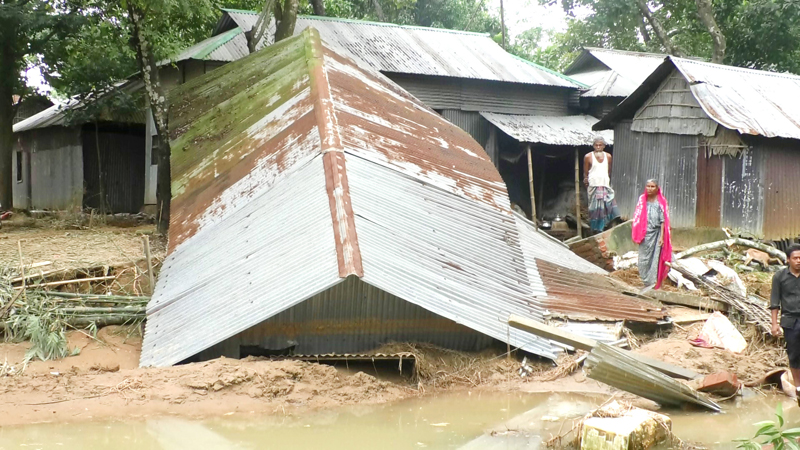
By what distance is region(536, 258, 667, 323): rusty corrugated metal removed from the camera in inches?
289

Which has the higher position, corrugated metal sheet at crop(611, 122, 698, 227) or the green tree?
the green tree

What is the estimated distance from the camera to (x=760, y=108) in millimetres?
13336

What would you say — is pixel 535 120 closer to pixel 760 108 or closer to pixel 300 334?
pixel 760 108

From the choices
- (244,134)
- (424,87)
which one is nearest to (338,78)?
(244,134)

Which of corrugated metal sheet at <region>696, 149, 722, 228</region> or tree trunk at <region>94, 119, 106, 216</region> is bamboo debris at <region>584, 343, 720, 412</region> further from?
tree trunk at <region>94, 119, 106, 216</region>

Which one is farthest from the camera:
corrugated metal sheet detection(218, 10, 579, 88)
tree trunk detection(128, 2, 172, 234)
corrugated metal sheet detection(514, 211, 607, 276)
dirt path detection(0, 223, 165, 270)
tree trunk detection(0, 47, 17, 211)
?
corrugated metal sheet detection(218, 10, 579, 88)

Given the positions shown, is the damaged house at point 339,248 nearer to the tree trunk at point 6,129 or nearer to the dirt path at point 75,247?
the dirt path at point 75,247

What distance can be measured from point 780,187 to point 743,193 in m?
0.78

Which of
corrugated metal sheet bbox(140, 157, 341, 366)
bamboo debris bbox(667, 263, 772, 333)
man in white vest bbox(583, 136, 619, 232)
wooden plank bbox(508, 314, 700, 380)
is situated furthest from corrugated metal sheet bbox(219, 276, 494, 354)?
man in white vest bbox(583, 136, 619, 232)

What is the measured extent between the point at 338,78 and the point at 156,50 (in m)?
4.15

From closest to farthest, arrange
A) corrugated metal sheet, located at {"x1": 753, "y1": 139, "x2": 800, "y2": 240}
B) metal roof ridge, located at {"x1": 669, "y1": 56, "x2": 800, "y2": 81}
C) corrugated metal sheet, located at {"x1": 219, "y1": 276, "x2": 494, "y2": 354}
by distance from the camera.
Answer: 1. corrugated metal sheet, located at {"x1": 219, "y1": 276, "x2": 494, "y2": 354}
2. corrugated metal sheet, located at {"x1": 753, "y1": 139, "x2": 800, "y2": 240}
3. metal roof ridge, located at {"x1": 669, "y1": 56, "x2": 800, "y2": 81}

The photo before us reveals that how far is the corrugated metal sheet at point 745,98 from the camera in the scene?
12.6m

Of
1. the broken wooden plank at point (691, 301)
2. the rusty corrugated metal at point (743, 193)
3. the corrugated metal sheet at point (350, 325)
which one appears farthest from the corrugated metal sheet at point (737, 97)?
the corrugated metal sheet at point (350, 325)

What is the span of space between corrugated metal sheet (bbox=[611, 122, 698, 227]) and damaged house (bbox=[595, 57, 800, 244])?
0.02m
